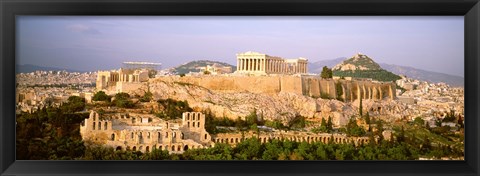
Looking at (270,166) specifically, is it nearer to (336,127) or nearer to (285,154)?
(285,154)

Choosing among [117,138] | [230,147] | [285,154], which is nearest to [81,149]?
[117,138]

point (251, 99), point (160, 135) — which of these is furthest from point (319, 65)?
point (160, 135)

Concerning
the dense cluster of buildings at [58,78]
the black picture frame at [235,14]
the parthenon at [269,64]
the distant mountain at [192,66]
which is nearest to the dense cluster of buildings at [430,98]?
the black picture frame at [235,14]

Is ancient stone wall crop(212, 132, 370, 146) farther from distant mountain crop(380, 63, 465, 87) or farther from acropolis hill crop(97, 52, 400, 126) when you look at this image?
distant mountain crop(380, 63, 465, 87)

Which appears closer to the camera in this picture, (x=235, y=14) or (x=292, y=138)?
(x=235, y=14)

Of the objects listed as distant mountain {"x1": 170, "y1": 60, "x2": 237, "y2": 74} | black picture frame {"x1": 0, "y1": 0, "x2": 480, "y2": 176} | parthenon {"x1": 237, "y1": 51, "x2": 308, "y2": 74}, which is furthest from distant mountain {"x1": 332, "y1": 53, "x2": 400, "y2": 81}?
distant mountain {"x1": 170, "y1": 60, "x2": 237, "y2": 74}

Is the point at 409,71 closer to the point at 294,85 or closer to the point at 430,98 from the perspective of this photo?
the point at 430,98
